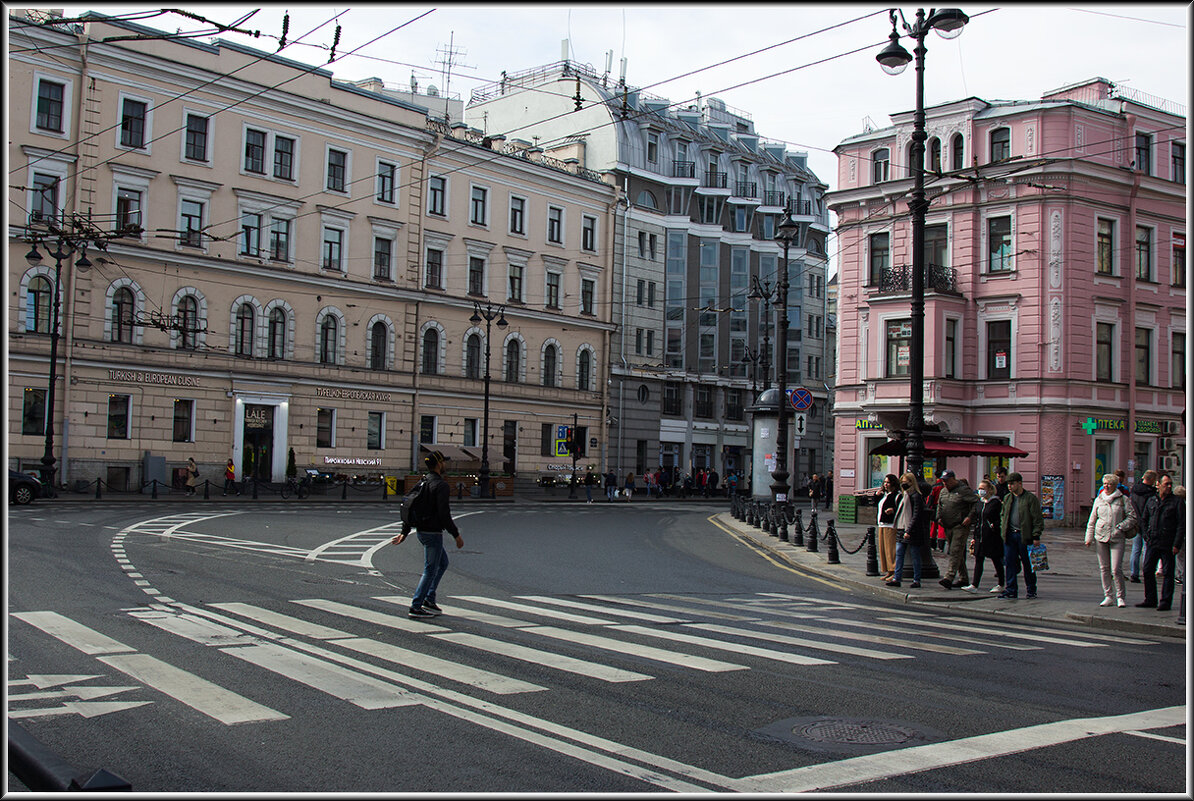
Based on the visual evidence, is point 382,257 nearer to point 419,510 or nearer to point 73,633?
point 419,510

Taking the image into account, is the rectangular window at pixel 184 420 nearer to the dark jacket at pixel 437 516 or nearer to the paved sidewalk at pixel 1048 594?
the paved sidewalk at pixel 1048 594

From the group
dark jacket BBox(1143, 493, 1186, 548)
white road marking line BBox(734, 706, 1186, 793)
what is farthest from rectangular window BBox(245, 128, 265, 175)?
white road marking line BBox(734, 706, 1186, 793)

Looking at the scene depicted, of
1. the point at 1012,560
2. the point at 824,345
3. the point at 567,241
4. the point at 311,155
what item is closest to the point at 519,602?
the point at 1012,560

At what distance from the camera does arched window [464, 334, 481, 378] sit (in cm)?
5428

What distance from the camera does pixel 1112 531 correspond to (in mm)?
13773

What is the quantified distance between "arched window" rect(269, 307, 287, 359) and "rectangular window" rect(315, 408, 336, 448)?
3063mm

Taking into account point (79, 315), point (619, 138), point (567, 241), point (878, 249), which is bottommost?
point (79, 315)

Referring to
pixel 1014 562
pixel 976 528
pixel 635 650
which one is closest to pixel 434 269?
pixel 976 528

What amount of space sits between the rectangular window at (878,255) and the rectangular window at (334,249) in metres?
24.3

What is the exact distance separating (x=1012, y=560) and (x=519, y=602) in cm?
741

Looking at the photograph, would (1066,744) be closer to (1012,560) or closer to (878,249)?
(1012,560)

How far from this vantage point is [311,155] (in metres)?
47.5

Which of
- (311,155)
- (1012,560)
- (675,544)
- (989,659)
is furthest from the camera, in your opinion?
(311,155)

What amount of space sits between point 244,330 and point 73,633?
37.5m
